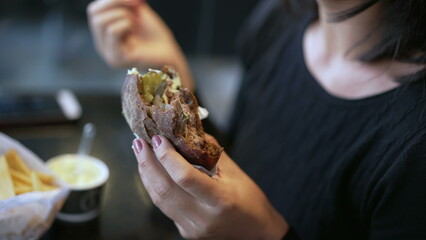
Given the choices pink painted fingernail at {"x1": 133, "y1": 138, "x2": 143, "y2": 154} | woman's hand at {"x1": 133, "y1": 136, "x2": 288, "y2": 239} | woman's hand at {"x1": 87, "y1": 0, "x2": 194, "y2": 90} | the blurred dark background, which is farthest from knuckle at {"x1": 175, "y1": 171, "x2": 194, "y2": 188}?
the blurred dark background

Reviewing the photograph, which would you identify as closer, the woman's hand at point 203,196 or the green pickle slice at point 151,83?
the woman's hand at point 203,196

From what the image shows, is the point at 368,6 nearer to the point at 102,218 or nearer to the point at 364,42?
the point at 364,42

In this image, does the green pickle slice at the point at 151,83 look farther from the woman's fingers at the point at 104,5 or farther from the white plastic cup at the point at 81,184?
the woman's fingers at the point at 104,5

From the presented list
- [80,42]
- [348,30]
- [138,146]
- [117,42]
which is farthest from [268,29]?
[80,42]

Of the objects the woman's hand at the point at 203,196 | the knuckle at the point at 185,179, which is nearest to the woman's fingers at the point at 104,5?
the woman's hand at the point at 203,196

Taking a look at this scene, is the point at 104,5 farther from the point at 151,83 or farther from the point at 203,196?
the point at 203,196

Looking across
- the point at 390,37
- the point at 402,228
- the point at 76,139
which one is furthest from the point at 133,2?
the point at 402,228
